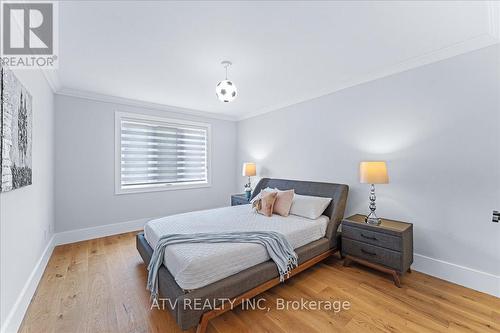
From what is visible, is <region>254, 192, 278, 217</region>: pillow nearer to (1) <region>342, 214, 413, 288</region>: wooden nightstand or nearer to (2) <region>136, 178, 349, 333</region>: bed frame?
(2) <region>136, 178, 349, 333</region>: bed frame

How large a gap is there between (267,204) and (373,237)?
135 centimetres

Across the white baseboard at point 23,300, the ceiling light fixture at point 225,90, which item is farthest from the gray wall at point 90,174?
the ceiling light fixture at point 225,90

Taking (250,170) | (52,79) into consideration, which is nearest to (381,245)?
(250,170)

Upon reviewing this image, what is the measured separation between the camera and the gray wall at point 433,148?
209cm

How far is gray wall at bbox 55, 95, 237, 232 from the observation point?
131 inches

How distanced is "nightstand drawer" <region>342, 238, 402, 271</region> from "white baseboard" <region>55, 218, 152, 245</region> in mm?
3625

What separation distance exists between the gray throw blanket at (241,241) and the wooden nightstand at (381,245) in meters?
0.85

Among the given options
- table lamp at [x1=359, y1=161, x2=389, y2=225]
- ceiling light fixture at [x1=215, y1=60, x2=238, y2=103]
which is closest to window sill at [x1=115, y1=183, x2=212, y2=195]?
ceiling light fixture at [x1=215, y1=60, x2=238, y2=103]

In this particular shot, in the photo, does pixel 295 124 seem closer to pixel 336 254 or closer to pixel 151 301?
pixel 336 254

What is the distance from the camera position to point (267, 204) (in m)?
3.02

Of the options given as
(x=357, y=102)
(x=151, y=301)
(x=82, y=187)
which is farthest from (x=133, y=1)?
(x=82, y=187)

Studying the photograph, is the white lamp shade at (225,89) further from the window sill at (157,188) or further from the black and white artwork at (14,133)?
the window sill at (157,188)

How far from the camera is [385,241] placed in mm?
2299

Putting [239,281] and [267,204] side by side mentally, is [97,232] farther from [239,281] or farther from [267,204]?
Result: [239,281]
